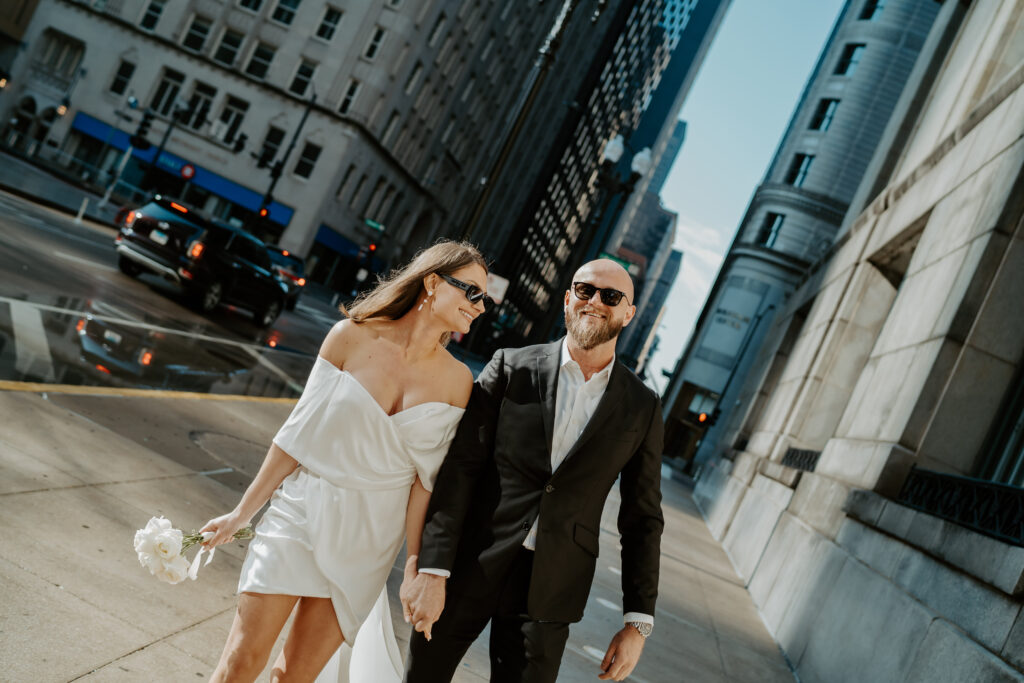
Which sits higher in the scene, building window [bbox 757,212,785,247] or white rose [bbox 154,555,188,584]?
building window [bbox 757,212,785,247]

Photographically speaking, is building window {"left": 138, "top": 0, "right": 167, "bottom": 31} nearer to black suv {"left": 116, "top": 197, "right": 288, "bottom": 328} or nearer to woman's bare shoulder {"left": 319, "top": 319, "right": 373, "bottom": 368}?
black suv {"left": 116, "top": 197, "right": 288, "bottom": 328}

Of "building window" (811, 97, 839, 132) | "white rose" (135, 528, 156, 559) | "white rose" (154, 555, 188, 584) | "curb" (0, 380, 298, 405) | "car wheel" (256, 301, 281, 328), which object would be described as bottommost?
"curb" (0, 380, 298, 405)

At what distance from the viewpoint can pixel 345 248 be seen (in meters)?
51.8

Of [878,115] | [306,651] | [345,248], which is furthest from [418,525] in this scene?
[345,248]

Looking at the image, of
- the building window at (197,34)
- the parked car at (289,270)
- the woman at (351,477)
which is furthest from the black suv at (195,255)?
the building window at (197,34)

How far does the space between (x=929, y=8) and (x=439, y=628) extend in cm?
4778

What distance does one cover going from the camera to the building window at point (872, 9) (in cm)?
4216

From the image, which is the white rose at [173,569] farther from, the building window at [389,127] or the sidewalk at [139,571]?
the building window at [389,127]

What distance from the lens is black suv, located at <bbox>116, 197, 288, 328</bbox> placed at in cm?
1845

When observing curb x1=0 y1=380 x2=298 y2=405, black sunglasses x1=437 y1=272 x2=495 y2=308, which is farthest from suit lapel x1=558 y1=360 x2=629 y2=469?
curb x1=0 y1=380 x2=298 y2=405

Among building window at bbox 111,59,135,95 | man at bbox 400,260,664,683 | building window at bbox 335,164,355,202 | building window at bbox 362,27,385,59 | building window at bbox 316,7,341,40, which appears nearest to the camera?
man at bbox 400,260,664,683

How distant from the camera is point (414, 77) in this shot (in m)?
51.0

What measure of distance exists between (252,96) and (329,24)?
20.0 ft

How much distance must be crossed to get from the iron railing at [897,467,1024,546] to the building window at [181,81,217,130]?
158ft
